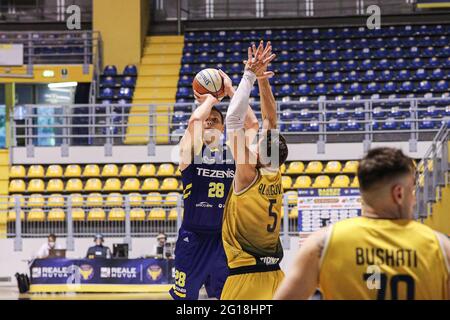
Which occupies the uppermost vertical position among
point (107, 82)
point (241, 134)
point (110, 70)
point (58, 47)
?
point (58, 47)

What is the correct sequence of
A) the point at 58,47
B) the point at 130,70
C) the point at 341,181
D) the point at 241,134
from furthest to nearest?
1. the point at 130,70
2. the point at 58,47
3. the point at 341,181
4. the point at 241,134

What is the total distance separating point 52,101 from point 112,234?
10194mm

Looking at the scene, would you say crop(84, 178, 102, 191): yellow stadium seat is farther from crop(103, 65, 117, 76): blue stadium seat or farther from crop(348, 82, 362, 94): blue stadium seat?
crop(348, 82, 362, 94): blue stadium seat

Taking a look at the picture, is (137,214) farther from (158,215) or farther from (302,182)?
(302,182)

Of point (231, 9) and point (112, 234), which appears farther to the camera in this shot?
point (231, 9)

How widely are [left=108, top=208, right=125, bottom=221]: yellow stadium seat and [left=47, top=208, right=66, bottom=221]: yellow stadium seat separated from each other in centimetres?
102

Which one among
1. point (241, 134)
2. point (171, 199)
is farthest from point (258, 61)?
point (171, 199)

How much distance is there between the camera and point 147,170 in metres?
20.4

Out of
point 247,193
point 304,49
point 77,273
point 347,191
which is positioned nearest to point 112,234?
point 77,273

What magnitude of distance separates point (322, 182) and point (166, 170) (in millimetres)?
3515

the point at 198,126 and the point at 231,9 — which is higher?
the point at 231,9

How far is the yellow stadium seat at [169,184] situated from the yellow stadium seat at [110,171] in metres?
1.21
